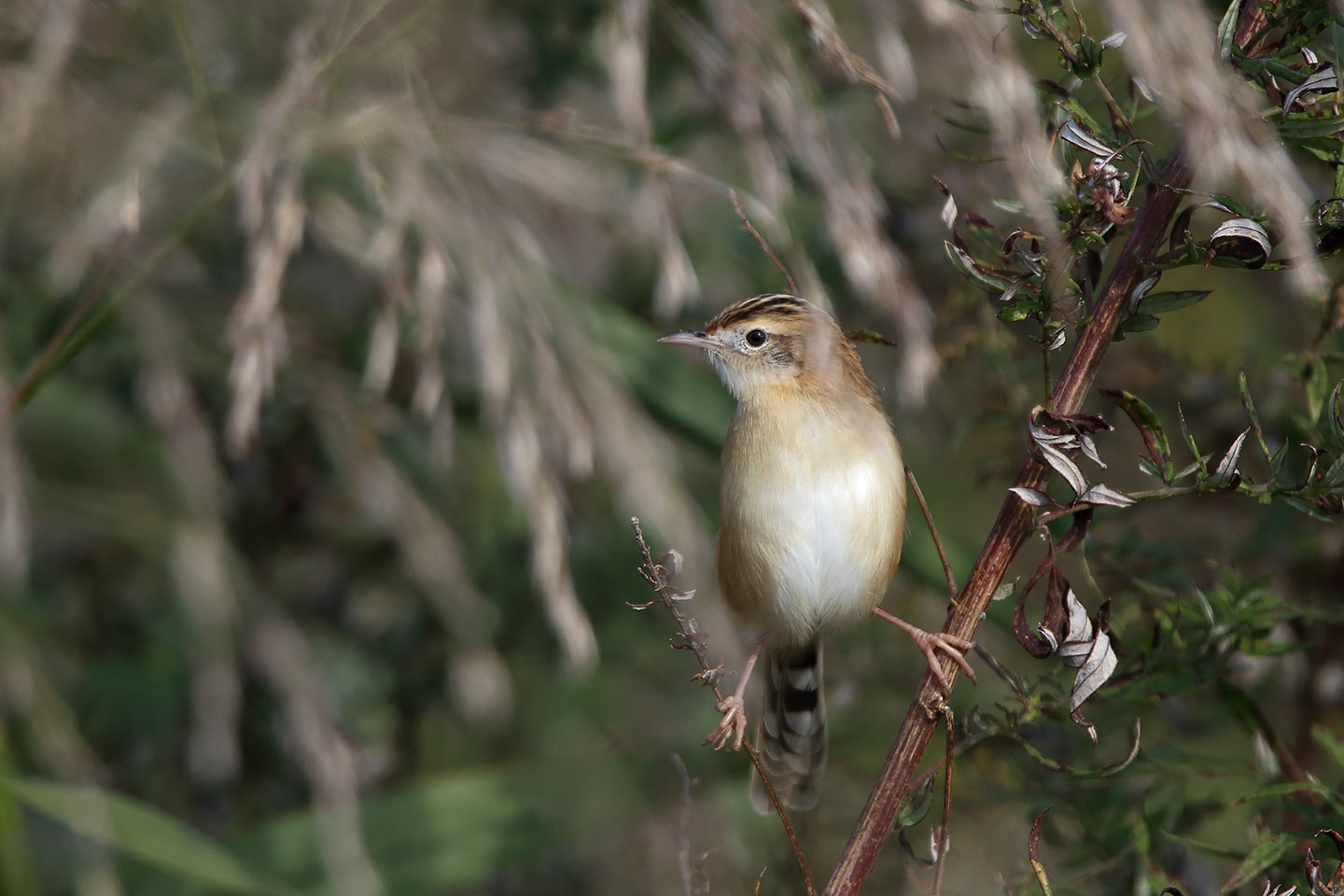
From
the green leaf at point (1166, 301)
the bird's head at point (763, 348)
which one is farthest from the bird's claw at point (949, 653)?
the bird's head at point (763, 348)

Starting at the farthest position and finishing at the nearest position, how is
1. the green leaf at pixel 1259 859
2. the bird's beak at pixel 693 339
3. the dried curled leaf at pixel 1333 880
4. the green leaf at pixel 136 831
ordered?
the bird's beak at pixel 693 339 < the green leaf at pixel 136 831 < the green leaf at pixel 1259 859 < the dried curled leaf at pixel 1333 880

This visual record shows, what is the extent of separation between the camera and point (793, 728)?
9.85 ft

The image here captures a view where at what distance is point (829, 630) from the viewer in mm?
3055

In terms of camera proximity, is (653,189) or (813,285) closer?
(813,285)

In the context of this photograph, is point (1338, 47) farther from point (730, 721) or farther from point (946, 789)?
point (730, 721)

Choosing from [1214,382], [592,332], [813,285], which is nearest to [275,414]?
[592,332]

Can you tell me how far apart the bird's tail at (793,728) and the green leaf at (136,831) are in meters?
1.04

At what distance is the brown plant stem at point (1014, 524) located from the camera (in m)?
1.57

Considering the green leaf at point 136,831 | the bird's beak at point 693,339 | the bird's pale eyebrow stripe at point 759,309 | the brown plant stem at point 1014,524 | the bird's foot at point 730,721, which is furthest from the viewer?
the bird's beak at point 693,339

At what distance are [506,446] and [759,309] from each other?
0.73 meters

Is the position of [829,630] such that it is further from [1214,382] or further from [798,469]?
[1214,382]

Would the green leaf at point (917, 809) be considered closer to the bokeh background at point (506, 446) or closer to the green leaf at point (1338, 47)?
the bokeh background at point (506, 446)

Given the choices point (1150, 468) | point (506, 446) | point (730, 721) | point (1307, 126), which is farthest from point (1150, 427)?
point (506, 446)

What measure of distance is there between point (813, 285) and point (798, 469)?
79cm
